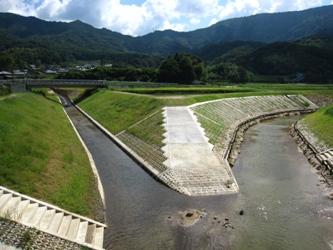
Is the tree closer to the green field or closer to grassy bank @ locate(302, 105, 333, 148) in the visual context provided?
Result: the green field

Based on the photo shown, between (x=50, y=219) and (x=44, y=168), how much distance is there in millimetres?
5982

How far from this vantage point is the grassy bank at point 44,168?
16.2 metres

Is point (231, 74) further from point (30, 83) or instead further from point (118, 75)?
point (30, 83)

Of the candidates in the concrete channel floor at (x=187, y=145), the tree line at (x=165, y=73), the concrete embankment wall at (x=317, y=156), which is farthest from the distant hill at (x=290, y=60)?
the concrete channel floor at (x=187, y=145)

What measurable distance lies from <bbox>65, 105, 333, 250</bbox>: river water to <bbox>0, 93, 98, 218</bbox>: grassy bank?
171 centimetres

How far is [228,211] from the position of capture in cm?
1725

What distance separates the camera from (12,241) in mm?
11312

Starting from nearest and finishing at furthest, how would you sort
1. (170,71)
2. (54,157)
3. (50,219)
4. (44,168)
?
(50,219) < (44,168) < (54,157) < (170,71)

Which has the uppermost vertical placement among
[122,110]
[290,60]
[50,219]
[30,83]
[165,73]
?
[290,60]

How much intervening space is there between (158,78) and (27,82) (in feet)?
136

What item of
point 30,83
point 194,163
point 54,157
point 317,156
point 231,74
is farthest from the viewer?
point 231,74

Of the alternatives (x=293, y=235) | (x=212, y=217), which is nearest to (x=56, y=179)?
(x=212, y=217)

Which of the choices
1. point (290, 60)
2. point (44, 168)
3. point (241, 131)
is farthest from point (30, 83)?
point (290, 60)

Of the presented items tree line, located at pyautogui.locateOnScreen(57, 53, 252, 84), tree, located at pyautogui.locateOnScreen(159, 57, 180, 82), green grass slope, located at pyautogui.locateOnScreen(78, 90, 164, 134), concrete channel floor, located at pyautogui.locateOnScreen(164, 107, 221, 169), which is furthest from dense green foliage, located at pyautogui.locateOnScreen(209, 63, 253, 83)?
concrete channel floor, located at pyautogui.locateOnScreen(164, 107, 221, 169)
